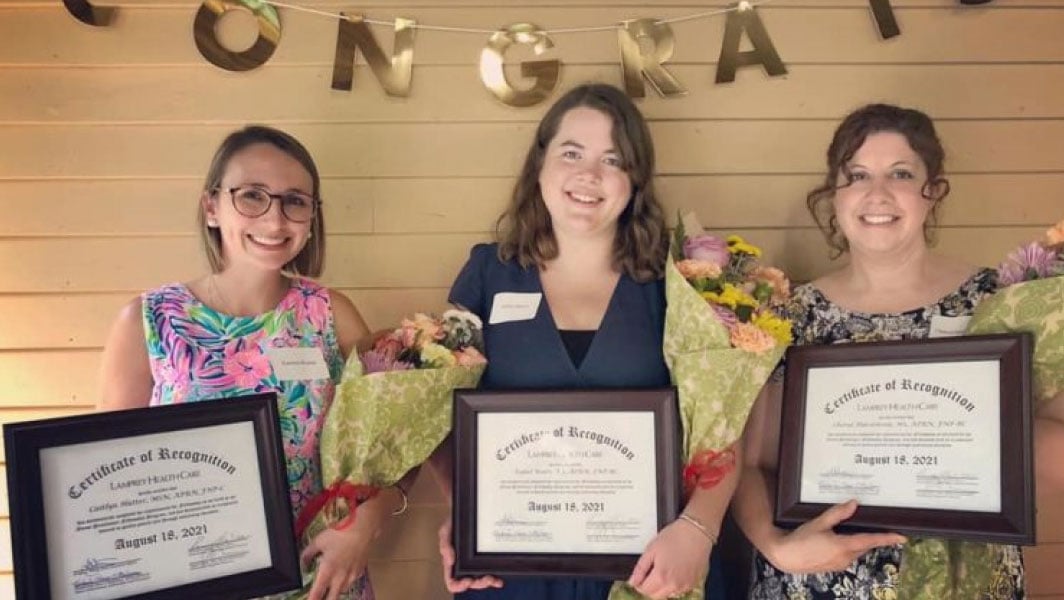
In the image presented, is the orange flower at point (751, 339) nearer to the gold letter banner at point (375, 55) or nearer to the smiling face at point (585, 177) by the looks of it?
the smiling face at point (585, 177)

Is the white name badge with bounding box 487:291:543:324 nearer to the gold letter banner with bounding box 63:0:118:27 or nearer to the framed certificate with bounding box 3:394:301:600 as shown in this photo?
the framed certificate with bounding box 3:394:301:600

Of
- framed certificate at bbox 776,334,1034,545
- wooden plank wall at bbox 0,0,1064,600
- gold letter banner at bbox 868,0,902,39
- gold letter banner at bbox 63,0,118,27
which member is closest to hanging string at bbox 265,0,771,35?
wooden plank wall at bbox 0,0,1064,600

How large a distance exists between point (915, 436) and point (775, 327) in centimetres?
33

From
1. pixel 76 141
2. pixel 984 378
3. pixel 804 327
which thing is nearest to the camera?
pixel 984 378

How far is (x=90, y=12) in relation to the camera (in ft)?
6.74

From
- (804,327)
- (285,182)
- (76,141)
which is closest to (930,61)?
(804,327)

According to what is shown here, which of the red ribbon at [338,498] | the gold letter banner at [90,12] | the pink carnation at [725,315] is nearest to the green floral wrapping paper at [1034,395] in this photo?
the pink carnation at [725,315]

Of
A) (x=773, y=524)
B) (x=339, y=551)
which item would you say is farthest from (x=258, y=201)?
(x=773, y=524)

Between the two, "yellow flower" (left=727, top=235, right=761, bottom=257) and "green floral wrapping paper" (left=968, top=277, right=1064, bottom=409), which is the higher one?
"yellow flower" (left=727, top=235, right=761, bottom=257)

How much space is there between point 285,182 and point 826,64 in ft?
4.98

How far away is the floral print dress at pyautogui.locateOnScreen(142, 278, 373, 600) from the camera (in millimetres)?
1606

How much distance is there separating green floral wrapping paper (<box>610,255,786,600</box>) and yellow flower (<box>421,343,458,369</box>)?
469 millimetres

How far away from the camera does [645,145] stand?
1.79 m

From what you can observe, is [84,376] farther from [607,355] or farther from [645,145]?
[645,145]
